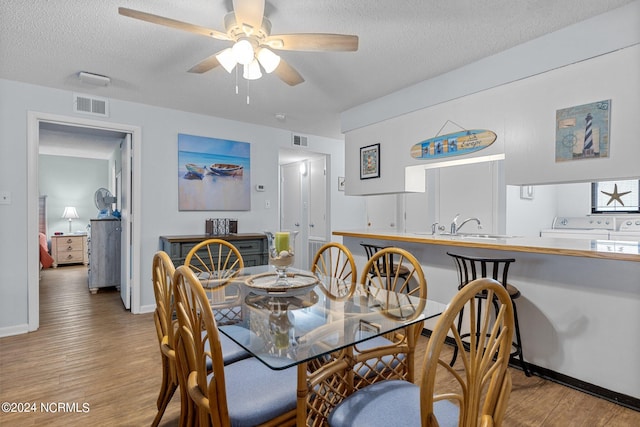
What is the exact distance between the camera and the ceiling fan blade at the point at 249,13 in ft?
5.46

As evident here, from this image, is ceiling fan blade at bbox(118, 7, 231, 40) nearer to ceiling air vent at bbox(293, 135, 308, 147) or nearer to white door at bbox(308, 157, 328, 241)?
ceiling air vent at bbox(293, 135, 308, 147)

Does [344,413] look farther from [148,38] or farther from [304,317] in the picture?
[148,38]

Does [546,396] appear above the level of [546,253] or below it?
below

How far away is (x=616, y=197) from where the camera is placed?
445cm

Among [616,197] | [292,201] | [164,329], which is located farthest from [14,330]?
[616,197]

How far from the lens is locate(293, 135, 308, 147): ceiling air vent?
4992 mm

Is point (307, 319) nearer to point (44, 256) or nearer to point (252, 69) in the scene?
point (252, 69)

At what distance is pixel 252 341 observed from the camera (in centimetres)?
117

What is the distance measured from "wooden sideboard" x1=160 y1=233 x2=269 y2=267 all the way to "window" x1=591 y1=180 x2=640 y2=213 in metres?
4.30

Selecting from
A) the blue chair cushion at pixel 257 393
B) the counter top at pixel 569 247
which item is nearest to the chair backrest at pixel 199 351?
the blue chair cushion at pixel 257 393

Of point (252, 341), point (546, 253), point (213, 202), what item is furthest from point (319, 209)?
point (252, 341)

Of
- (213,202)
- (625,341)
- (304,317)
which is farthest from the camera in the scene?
(213,202)

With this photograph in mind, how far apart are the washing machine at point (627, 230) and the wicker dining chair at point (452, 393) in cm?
427

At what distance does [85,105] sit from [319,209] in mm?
3468
